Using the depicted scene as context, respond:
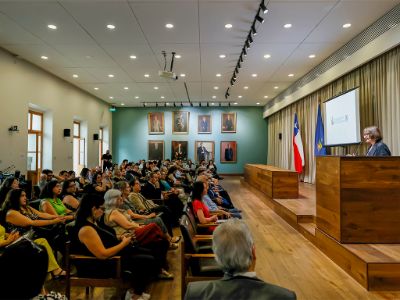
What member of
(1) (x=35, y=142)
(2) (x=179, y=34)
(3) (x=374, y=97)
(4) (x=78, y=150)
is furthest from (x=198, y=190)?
(4) (x=78, y=150)

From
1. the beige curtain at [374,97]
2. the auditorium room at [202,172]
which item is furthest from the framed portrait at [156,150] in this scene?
the beige curtain at [374,97]

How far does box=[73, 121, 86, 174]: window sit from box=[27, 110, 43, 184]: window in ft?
8.26

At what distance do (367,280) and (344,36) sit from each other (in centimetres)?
Answer: 560

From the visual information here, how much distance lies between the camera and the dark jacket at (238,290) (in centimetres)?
120

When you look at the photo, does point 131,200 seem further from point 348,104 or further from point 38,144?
point 38,144

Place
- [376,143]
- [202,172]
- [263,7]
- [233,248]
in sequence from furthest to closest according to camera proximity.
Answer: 1. [202,172]
2. [263,7]
3. [376,143]
4. [233,248]

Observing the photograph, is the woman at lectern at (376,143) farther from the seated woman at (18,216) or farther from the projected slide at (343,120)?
the seated woman at (18,216)

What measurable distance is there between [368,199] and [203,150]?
1372 cm

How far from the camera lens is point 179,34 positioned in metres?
6.67

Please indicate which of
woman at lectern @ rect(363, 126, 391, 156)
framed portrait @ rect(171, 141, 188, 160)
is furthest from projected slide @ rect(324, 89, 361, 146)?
framed portrait @ rect(171, 141, 188, 160)

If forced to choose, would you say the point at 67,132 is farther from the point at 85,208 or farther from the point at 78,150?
the point at 85,208

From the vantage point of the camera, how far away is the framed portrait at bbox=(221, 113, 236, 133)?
57.0ft

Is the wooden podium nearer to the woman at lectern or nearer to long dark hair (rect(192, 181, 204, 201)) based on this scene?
the woman at lectern

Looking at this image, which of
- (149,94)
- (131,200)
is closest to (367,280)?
(131,200)
